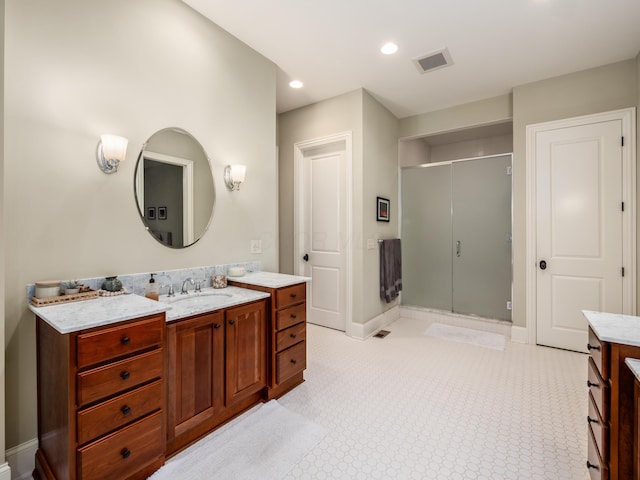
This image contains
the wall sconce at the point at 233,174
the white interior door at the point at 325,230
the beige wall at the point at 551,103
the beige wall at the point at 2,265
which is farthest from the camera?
the white interior door at the point at 325,230

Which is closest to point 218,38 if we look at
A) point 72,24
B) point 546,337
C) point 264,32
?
point 264,32

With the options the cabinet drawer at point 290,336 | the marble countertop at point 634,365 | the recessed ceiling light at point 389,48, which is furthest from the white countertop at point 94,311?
the recessed ceiling light at point 389,48

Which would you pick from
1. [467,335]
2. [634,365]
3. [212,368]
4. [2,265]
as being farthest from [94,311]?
[467,335]

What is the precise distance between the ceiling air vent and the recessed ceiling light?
28 centimetres

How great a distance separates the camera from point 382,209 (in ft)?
13.2

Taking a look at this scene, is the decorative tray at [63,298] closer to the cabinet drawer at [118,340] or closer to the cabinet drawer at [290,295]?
the cabinet drawer at [118,340]

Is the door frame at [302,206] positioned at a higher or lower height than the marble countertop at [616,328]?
higher

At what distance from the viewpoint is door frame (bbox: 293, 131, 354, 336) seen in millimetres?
3639

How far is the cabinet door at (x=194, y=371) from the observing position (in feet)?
5.41

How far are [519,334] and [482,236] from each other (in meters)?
1.23

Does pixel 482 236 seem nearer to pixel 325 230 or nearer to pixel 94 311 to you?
pixel 325 230

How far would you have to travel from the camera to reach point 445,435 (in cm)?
188

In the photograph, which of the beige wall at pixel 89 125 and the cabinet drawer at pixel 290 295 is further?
the cabinet drawer at pixel 290 295

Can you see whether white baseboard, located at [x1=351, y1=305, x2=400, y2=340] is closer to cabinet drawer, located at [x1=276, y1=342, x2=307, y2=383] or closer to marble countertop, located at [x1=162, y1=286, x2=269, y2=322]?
cabinet drawer, located at [x1=276, y1=342, x2=307, y2=383]
